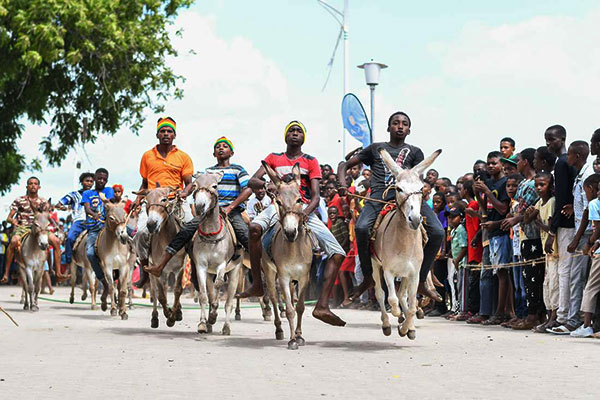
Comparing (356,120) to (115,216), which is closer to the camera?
(115,216)

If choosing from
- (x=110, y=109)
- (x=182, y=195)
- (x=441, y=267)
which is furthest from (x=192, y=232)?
(x=110, y=109)

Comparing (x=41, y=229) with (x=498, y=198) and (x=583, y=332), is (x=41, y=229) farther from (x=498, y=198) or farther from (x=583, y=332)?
(x=583, y=332)

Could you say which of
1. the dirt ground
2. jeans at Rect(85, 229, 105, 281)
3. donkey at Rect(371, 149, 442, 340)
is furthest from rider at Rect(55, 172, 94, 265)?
donkey at Rect(371, 149, 442, 340)

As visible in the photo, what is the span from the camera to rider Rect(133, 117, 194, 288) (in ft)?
49.2

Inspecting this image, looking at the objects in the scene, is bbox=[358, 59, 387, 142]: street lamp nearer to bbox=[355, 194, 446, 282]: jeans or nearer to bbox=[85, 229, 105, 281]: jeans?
bbox=[85, 229, 105, 281]: jeans

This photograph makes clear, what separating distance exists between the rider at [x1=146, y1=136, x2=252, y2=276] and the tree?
55.3ft

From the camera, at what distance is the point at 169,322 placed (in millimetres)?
14602

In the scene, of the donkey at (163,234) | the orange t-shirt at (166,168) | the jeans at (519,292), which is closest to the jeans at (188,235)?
the donkey at (163,234)

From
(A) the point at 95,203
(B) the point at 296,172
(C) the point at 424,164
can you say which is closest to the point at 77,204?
(A) the point at 95,203

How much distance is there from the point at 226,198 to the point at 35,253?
26.7 feet

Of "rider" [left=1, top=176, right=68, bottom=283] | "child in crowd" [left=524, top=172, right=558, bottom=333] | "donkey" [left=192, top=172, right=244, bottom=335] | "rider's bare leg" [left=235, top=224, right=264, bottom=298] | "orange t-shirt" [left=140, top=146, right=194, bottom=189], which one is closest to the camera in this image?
"rider's bare leg" [left=235, top=224, right=264, bottom=298]

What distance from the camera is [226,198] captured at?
47.4ft

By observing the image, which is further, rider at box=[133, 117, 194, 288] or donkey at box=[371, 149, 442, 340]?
rider at box=[133, 117, 194, 288]

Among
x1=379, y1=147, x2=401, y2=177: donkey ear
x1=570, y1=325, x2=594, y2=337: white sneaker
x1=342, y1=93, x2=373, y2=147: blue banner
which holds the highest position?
A: x1=342, y1=93, x2=373, y2=147: blue banner
